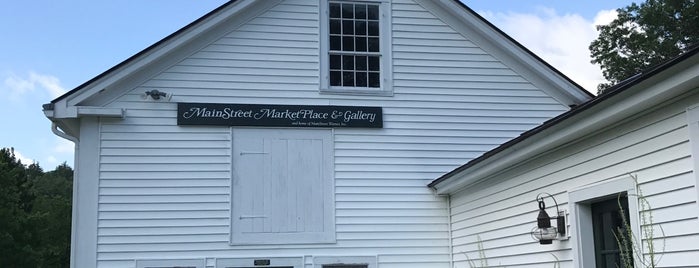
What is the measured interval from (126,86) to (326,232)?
12.6 feet

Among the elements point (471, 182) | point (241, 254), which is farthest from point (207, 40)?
point (471, 182)

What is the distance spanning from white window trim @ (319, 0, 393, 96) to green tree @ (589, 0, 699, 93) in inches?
699

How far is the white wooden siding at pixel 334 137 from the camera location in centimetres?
1152

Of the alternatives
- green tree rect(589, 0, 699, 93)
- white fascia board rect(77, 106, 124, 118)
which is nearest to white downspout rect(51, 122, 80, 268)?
white fascia board rect(77, 106, 124, 118)

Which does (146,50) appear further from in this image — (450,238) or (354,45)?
(450,238)

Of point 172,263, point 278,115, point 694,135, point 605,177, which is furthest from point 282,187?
point 694,135

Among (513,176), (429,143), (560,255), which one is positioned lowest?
(560,255)

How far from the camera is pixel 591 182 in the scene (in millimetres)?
7559

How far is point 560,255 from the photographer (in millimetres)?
8289

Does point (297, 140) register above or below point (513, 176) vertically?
above

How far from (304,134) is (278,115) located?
1.68 feet

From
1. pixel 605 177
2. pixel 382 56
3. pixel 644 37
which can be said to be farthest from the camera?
pixel 644 37

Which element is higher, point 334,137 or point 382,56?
point 382,56

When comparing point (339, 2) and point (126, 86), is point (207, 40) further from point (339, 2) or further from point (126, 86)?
point (339, 2)
